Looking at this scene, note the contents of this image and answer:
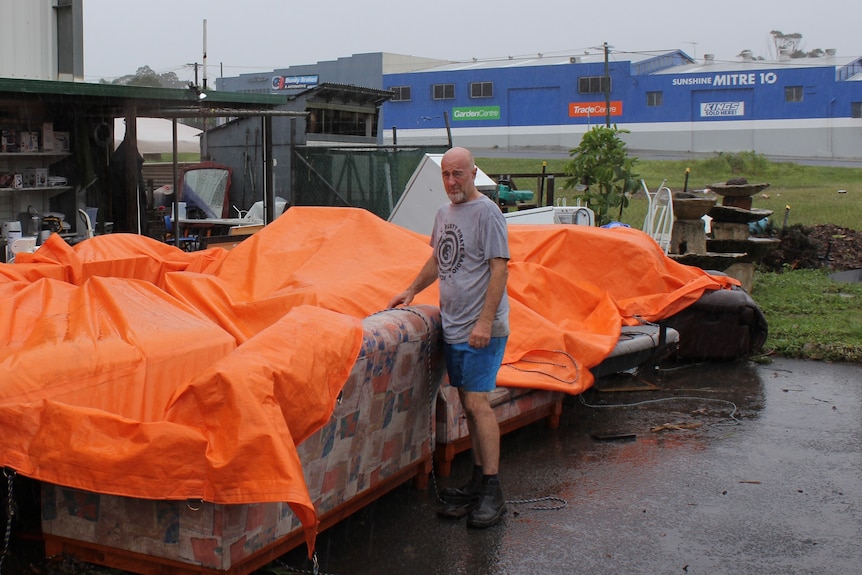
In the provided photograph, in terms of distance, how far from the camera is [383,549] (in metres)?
4.61

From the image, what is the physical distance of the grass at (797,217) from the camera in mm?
9533

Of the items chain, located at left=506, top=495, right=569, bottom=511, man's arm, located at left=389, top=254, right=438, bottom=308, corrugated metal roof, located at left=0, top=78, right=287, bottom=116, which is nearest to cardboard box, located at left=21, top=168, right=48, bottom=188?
corrugated metal roof, located at left=0, top=78, right=287, bottom=116

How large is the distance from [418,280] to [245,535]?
1984 millimetres

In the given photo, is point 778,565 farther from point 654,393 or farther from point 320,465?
point 654,393

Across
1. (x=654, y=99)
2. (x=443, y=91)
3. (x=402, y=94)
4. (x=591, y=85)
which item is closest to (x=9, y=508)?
(x=591, y=85)

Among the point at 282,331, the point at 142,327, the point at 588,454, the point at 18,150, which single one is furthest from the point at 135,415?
the point at 18,150

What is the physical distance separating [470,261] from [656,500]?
68.4 inches

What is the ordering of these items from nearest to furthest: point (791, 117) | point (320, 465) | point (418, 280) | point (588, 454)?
point (320, 465)
point (418, 280)
point (588, 454)
point (791, 117)

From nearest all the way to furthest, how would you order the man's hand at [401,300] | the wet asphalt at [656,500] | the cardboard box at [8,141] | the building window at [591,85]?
the wet asphalt at [656,500] < the man's hand at [401,300] < the cardboard box at [8,141] < the building window at [591,85]

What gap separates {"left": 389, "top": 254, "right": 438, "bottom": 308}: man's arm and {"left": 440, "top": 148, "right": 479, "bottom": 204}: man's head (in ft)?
1.48

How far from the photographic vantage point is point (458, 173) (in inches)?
194

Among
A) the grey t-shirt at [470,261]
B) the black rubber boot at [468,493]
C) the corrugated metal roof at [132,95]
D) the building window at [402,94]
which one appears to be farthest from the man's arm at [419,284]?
the building window at [402,94]

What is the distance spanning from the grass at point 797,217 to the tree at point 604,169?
525 millimetres

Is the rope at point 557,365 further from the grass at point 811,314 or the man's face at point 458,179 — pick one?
the grass at point 811,314
